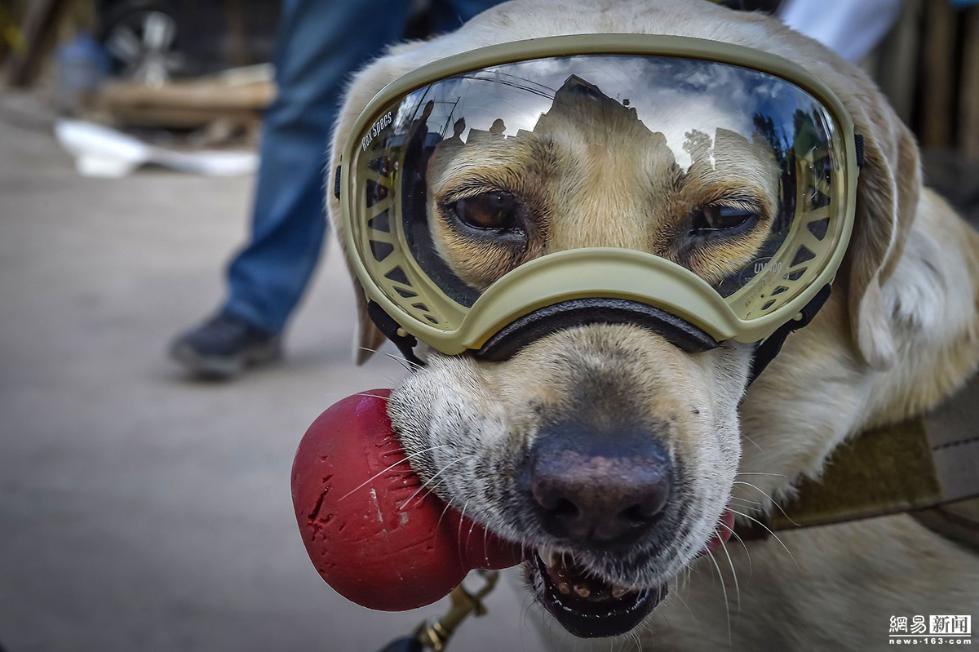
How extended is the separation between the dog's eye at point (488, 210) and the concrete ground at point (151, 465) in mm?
420

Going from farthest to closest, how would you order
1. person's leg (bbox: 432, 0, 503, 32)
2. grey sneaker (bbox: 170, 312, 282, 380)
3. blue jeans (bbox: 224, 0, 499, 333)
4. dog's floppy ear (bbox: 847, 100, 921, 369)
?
grey sneaker (bbox: 170, 312, 282, 380) → blue jeans (bbox: 224, 0, 499, 333) → person's leg (bbox: 432, 0, 503, 32) → dog's floppy ear (bbox: 847, 100, 921, 369)

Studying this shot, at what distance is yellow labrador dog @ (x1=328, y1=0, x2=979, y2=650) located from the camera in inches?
57.0

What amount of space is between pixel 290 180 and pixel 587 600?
2939 millimetres

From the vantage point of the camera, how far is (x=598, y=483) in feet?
4.27

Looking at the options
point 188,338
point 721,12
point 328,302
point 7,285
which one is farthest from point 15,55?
point 721,12

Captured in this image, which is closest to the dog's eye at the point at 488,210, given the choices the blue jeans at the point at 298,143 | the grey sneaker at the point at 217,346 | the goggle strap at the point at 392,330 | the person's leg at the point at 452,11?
the goggle strap at the point at 392,330

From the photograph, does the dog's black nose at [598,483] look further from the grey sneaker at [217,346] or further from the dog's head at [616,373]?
the grey sneaker at [217,346]

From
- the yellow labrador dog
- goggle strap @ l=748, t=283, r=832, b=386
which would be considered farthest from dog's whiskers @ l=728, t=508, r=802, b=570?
goggle strap @ l=748, t=283, r=832, b=386

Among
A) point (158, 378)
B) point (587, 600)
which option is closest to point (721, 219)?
point (587, 600)

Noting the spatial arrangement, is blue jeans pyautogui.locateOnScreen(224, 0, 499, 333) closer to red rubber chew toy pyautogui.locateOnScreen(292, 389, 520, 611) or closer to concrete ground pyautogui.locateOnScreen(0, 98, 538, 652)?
concrete ground pyautogui.locateOnScreen(0, 98, 538, 652)

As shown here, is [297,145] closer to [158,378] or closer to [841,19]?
[158,378]

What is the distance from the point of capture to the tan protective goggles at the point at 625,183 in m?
1.49

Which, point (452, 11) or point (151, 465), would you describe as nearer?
point (452, 11)

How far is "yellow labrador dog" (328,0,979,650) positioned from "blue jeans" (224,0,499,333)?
186 centimetres
